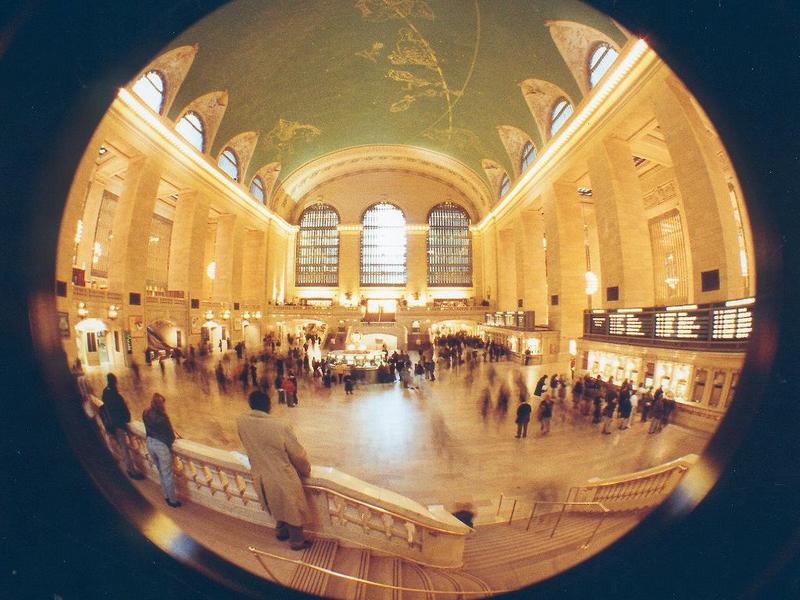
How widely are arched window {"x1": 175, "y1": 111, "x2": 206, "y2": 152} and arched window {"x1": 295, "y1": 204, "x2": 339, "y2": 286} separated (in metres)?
11.7

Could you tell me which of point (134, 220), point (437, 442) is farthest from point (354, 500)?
point (134, 220)

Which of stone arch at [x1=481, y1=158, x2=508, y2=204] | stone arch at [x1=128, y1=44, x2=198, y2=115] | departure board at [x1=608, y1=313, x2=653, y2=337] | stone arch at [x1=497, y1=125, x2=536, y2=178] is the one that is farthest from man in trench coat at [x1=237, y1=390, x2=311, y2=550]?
stone arch at [x1=481, y1=158, x2=508, y2=204]

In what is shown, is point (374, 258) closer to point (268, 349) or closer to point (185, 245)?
point (185, 245)

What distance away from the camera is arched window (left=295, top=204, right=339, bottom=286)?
1953 centimetres

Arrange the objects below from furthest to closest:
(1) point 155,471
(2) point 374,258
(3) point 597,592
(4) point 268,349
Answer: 1. (2) point 374,258
2. (4) point 268,349
3. (1) point 155,471
4. (3) point 597,592

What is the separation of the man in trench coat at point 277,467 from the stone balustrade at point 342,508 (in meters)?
0.10

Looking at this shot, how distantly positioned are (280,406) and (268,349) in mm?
2773

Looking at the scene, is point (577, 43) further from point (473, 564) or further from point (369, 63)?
point (473, 564)

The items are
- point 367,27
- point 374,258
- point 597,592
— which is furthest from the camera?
point 374,258

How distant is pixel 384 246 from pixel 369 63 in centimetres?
1290

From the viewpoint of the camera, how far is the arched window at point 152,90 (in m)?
6.09

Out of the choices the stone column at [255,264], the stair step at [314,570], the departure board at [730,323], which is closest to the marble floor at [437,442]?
the stair step at [314,570]

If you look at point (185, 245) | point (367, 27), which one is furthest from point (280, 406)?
point (367, 27)

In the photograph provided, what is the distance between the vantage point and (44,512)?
0.71 metres
